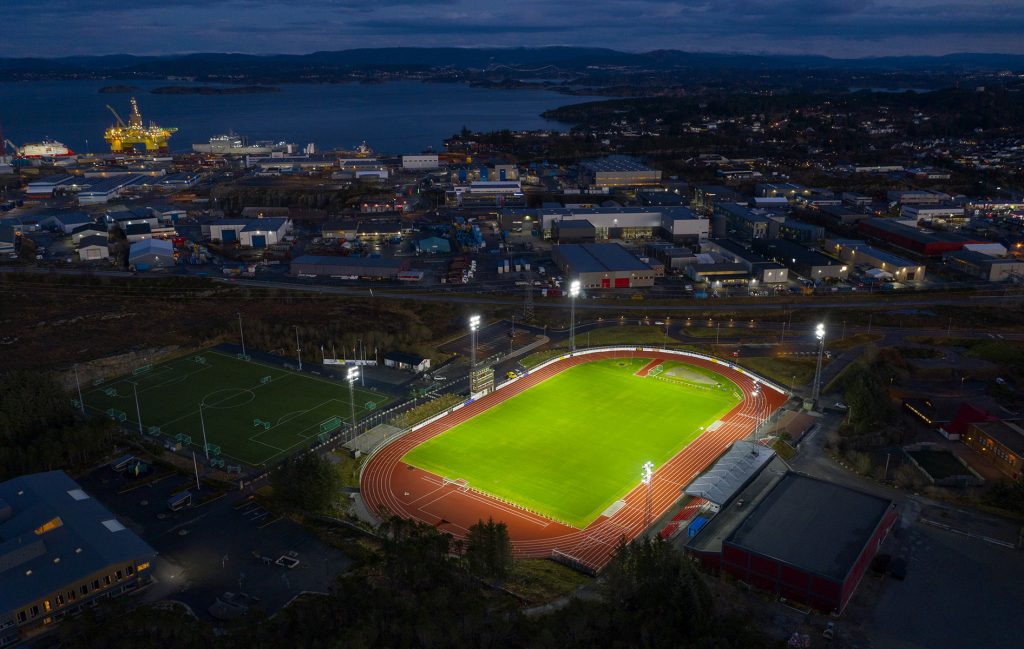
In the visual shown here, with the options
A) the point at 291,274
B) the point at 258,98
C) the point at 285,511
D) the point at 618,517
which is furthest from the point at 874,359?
the point at 258,98

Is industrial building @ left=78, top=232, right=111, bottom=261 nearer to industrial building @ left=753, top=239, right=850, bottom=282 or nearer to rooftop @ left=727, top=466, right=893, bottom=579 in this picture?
industrial building @ left=753, top=239, right=850, bottom=282

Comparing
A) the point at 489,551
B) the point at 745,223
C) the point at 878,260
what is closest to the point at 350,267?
the point at 745,223

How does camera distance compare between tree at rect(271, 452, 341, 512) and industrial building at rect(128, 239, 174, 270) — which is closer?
tree at rect(271, 452, 341, 512)

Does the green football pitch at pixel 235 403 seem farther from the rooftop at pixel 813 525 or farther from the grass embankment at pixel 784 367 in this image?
the grass embankment at pixel 784 367

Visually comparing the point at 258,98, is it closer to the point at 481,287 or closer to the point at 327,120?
the point at 327,120

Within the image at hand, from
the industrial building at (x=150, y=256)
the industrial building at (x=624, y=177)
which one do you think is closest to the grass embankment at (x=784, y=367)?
the industrial building at (x=150, y=256)

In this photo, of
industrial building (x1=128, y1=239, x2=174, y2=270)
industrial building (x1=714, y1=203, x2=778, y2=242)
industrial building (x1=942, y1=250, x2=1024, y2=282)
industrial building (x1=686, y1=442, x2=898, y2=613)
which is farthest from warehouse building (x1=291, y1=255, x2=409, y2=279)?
industrial building (x1=942, y1=250, x2=1024, y2=282)
